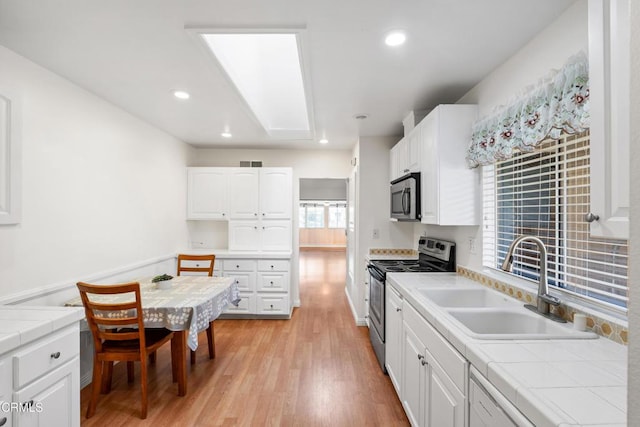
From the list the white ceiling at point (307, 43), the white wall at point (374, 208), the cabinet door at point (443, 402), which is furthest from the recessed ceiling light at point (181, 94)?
the cabinet door at point (443, 402)

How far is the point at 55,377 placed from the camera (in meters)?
1.41

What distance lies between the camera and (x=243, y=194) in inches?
166

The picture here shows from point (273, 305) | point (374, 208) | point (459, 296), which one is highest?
point (374, 208)

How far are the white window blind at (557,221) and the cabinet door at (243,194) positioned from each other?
297cm

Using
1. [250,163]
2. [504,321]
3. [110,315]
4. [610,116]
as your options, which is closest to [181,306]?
[110,315]

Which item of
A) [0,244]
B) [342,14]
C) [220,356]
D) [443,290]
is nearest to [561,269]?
[443,290]

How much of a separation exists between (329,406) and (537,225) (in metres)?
1.85

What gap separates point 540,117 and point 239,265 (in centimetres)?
350

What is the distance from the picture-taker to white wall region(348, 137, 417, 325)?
373 cm

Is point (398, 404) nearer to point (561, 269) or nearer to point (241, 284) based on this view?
point (561, 269)

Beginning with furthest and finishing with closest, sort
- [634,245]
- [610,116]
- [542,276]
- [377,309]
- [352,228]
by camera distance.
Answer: [352,228]
[377,309]
[542,276]
[610,116]
[634,245]

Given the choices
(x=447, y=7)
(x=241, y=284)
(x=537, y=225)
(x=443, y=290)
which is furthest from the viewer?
(x=241, y=284)

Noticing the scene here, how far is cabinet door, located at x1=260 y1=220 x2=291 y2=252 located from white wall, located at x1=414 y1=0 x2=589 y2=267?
2271 mm

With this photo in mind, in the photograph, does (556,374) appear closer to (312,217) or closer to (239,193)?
(239,193)
